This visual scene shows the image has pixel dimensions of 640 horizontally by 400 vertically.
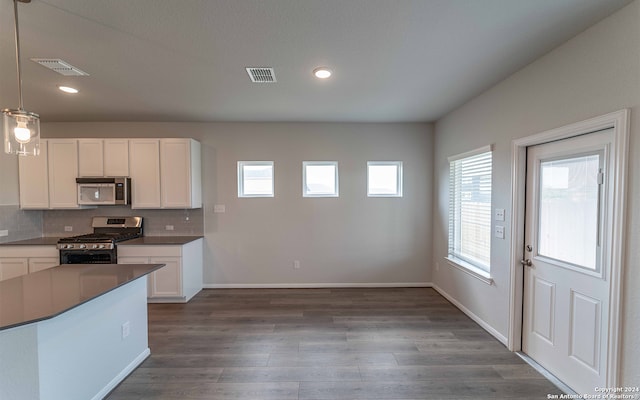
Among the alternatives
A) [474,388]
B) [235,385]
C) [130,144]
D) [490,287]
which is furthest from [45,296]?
[490,287]

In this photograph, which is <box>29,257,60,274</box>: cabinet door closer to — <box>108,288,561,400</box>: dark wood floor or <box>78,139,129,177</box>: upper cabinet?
<box>78,139,129,177</box>: upper cabinet

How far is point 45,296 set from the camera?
174 cm

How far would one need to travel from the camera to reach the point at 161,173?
4098 millimetres

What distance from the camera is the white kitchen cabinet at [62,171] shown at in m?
4.02

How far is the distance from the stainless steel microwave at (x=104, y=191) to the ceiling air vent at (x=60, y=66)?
1762mm

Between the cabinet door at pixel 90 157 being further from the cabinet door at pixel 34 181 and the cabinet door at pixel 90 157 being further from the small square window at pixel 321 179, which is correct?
the small square window at pixel 321 179

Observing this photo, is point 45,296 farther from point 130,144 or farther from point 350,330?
point 130,144

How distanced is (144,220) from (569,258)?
5432 mm

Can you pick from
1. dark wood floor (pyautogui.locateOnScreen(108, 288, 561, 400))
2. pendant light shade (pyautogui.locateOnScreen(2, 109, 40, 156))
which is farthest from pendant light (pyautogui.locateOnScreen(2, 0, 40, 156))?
dark wood floor (pyautogui.locateOnScreen(108, 288, 561, 400))

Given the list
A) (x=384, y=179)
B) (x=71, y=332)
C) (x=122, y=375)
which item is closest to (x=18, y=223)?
(x=122, y=375)

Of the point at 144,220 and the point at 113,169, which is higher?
the point at 113,169

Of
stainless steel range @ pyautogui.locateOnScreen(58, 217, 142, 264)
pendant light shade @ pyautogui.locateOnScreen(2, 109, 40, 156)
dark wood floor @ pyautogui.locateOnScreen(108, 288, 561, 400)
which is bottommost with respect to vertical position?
dark wood floor @ pyautogui.locateOnScreen(108, 288, 561, 400)

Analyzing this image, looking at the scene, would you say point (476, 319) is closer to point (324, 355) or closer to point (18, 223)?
point (324, 355)

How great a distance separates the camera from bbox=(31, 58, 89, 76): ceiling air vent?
235 centimetres
